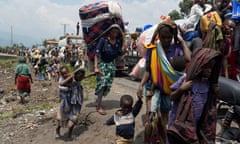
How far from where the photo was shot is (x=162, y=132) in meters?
4.01

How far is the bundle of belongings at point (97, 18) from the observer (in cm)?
591

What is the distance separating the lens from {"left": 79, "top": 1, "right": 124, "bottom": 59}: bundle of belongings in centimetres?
591

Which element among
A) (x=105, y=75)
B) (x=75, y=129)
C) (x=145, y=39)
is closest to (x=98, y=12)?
(x=105, y=75)

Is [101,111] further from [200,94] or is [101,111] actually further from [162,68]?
[200,94]

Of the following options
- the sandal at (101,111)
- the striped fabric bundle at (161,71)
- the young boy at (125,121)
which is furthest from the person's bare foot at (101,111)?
the striped fabric bundle at (161,71)

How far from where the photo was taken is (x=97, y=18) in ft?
19.5

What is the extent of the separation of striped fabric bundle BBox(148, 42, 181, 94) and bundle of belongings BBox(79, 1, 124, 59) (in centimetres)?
218

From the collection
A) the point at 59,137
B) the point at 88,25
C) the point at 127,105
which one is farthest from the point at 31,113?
the point at 127,105

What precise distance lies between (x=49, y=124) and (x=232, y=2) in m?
4.69

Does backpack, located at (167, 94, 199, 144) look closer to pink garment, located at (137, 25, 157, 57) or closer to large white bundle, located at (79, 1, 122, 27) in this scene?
pink garment, located at (137, 25, 157, 57)

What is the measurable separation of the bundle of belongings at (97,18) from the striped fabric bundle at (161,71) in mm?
2185

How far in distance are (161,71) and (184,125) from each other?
2.95 ft

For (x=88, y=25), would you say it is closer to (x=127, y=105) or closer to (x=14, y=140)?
(x=127, y=105)

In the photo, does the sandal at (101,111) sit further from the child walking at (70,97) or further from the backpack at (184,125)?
the backpack at (184,125)
